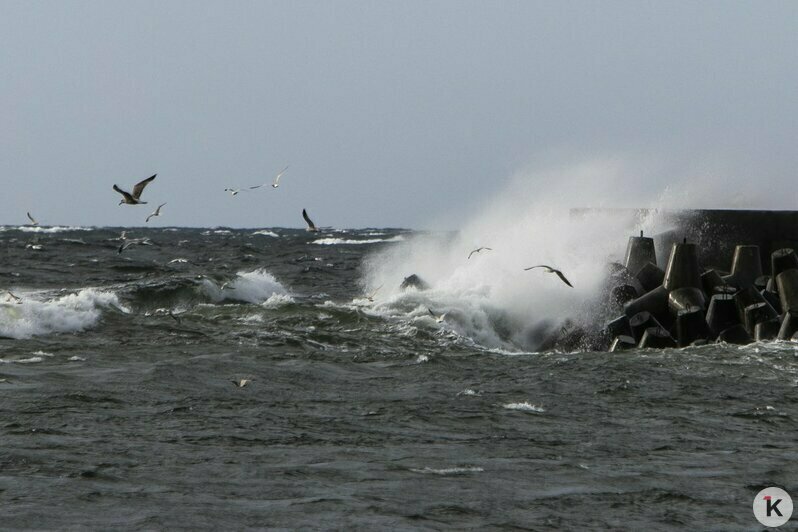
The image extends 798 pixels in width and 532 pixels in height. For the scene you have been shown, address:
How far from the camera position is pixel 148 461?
9.42 m

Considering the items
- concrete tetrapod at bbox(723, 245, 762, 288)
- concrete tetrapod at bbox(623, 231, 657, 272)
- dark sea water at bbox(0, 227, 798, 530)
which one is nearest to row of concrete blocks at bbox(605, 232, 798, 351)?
concrete tetrapod at bbox(723, 245, 762, 288)

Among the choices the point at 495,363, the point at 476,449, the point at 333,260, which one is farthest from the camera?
the point at 333,260

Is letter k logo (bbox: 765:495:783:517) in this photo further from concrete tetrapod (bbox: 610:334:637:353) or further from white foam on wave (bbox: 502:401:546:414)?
concrete tetrapod (bbox: 610:334:637:353)

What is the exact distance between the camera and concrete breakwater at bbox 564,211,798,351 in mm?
18000

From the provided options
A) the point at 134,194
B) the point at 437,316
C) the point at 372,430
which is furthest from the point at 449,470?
the point at 437,316

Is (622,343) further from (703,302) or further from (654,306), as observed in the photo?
(703,302)

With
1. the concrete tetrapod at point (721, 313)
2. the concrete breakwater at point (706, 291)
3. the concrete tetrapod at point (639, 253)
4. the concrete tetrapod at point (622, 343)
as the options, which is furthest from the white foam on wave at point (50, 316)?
the concrete tetrapod at point (721, 313)

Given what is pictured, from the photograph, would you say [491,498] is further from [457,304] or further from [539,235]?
[539,235]

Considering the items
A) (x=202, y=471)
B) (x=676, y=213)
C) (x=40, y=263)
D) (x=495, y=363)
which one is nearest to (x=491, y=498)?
(x=202, y=471)

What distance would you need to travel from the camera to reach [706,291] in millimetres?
19891

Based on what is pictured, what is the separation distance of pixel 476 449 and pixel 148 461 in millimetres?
2989

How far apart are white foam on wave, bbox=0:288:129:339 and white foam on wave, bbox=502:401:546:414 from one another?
32.1 ft

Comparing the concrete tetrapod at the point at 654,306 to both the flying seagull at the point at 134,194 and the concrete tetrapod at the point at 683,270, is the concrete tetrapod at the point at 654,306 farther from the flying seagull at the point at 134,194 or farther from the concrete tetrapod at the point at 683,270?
the flying seagull at the point at 134,194

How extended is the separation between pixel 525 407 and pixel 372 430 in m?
2.21
